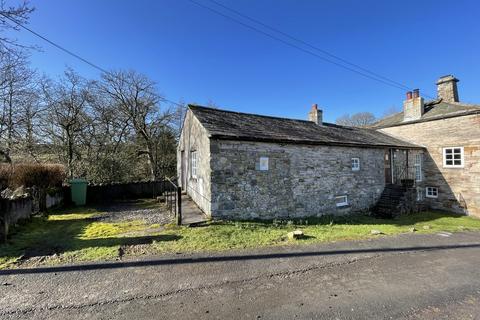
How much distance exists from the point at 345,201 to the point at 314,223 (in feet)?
10.7

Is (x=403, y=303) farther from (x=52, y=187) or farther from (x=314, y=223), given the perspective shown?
(x=52, y=187)

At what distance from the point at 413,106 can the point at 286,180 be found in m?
12.7

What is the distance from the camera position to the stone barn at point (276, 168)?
28.8 feet

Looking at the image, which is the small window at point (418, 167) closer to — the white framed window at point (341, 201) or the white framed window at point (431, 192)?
the white framed window at point (431, 192)

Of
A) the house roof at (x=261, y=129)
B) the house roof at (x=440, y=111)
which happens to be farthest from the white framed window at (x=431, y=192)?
the house roof at (x=440, y=111)

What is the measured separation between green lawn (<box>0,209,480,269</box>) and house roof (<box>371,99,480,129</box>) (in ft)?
29.9

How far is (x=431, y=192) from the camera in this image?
15.5 meters

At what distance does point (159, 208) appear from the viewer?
37.2ft

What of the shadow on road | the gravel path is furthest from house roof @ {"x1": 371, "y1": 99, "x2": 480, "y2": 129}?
the gravel path

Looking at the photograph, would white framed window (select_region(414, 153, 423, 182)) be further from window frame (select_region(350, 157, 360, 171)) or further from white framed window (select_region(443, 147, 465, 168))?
window frame (select_region(350, 157, 360, 171))

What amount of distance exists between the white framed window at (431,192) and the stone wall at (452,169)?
0.80ft

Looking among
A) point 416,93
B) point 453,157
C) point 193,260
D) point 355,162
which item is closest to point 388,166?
point 355,162

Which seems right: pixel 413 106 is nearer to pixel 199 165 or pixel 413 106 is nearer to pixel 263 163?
pixel 263 163

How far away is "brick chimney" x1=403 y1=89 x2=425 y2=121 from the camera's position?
628 inches
